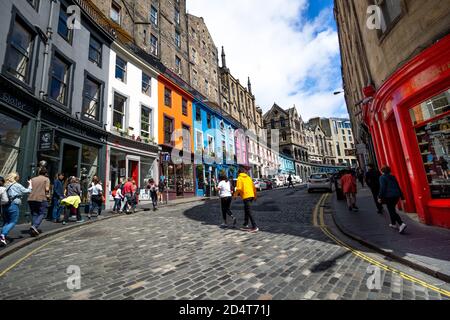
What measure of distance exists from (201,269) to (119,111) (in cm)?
1450

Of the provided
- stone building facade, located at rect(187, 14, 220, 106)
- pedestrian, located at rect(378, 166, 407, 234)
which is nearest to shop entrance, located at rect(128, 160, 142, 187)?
stone building facade, located at rect(187, 14, 220, 106)

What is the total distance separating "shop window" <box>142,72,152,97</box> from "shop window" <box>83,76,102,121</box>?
14.8ft

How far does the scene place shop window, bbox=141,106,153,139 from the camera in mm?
17250

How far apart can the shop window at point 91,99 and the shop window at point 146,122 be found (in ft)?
12.5

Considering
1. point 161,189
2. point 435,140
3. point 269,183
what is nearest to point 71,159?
point 161,189

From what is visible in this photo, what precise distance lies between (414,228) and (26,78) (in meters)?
14.5

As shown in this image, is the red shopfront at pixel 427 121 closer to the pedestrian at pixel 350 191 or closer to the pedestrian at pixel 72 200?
the pedestrian at pixel 350 191

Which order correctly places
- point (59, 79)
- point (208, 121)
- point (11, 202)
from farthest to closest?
point (208, 121)
point (59, 79)
point (11, 202)

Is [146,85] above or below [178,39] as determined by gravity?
below

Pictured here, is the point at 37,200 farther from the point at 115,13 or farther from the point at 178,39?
the point at 178,39

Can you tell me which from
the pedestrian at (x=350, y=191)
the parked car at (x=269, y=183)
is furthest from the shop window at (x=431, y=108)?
the parked car at (x=269, y=183)

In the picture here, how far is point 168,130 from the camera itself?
19938 mm

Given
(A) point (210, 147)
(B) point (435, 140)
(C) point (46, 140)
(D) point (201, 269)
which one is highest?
(A) point (210, 147)
